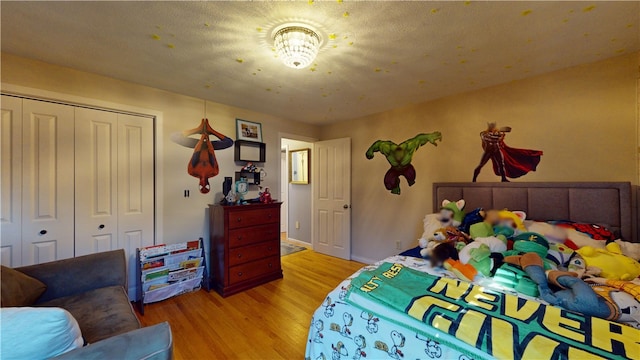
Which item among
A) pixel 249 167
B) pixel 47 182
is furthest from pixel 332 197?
pixel 47 182

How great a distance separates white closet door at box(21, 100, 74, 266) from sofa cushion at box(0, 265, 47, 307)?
674 mm

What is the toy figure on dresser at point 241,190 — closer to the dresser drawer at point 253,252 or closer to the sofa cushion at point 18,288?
the dresser drawer at point 253,252

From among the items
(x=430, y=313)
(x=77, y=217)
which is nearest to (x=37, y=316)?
(x=430, y=313)

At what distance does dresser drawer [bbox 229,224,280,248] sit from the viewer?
2668mm

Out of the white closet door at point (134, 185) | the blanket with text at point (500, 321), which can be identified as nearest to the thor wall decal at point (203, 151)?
the white closet door at point (134, 185)

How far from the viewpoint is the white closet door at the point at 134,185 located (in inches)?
92.8

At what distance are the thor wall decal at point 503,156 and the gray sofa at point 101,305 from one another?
2935 millimetres

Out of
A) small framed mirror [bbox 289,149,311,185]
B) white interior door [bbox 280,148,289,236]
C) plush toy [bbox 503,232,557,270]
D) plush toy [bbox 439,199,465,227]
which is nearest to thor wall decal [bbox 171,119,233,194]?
small framed mirror [bbox 289,149,311,185]

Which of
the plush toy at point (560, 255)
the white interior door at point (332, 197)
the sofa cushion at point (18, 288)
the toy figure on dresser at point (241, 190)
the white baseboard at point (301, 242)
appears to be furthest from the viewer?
the white baseboard at point (301, 242)

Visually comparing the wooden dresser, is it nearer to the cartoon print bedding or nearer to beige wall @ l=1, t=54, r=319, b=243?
beige wall @ l=1, t=54, r=319, b=243

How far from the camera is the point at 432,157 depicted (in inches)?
115

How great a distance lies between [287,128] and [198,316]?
2.61m

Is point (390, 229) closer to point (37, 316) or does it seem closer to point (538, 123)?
point (538, 123)

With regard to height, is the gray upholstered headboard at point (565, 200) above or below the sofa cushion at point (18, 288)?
above
